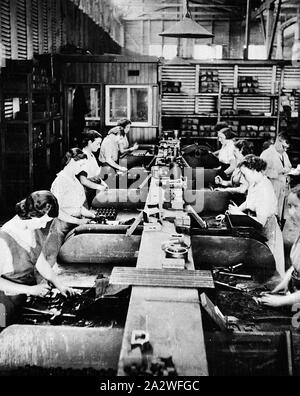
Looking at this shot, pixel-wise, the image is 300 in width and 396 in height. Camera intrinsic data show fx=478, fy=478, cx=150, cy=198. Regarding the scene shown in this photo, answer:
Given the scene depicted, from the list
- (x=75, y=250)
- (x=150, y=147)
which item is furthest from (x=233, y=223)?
(x=150, y=147)

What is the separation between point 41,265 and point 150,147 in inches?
314

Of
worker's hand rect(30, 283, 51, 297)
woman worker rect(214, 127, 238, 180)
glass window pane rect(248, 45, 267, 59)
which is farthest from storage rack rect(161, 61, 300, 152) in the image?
worker's hand rect(30, 283, 51, 297)

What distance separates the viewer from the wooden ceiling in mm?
17703

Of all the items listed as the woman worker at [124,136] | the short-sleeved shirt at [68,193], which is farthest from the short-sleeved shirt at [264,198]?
the woman worker at [124,136]

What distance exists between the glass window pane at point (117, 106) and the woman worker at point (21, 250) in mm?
8654

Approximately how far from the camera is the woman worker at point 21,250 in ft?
9.70

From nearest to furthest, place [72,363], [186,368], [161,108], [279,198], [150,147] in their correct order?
[186,368]
[72,363]
[279,198]
[150,147]
[161,108]

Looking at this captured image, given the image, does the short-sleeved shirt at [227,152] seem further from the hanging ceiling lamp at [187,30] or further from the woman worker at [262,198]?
the woman worker at [262,198]

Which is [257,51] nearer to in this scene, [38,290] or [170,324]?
[38,290]

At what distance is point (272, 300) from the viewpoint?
3.03 metres

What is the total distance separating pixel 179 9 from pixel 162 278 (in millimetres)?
18221

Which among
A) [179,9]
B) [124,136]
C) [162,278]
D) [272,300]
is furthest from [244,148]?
[179,9]

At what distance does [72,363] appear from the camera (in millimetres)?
2510
